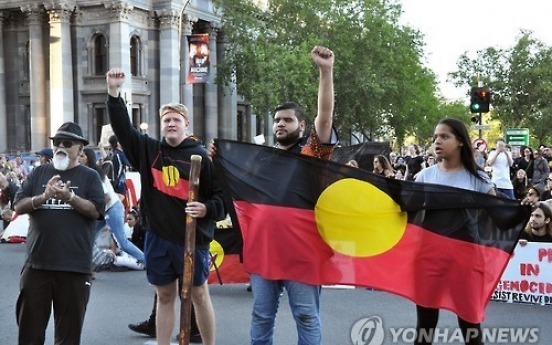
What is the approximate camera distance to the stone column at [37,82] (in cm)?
4575

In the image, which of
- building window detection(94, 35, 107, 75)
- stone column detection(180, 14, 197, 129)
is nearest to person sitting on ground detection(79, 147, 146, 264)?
building window detection(94, 35, 107, 75)

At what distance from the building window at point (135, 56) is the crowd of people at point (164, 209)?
42.6 meters

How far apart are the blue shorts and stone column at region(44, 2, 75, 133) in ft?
133

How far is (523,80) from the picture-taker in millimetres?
54094

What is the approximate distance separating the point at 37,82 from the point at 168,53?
26.9 ft

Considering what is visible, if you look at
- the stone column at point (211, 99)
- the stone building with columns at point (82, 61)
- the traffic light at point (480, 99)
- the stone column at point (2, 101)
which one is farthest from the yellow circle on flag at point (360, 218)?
the stone column at point (211, 99)

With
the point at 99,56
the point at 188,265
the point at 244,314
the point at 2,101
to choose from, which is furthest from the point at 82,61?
the point at 188,265

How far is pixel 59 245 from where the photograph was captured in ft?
18.4

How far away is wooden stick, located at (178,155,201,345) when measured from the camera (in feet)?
17.1

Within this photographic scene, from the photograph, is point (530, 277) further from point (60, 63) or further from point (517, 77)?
point (517, 77)

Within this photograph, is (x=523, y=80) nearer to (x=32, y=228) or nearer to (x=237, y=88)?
(x=237, y=88)

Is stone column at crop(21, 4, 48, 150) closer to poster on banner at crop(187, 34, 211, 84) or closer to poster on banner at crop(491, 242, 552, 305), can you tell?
poster on banner at crop(187, 34, 211, 84)

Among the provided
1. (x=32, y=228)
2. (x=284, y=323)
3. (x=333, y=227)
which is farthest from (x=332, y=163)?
(x=284, y=323)

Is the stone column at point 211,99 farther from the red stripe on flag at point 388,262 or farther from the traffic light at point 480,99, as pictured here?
the red stripe on flag at point 388,262
